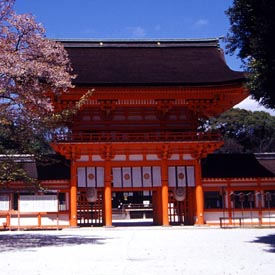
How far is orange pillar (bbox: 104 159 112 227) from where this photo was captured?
26.1 metres

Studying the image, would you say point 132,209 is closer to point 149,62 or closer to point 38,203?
point 149,62

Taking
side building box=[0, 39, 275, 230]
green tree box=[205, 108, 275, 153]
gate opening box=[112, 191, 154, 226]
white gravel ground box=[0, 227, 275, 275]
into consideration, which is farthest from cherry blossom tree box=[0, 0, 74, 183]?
green tree box=[205, 108, 275, 153]

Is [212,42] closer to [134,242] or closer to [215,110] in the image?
[215,110]

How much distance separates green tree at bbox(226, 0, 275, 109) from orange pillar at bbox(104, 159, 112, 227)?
1291 centimetres

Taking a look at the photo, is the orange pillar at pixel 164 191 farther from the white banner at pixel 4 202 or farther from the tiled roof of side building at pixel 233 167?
the white banner at pixel 4 202

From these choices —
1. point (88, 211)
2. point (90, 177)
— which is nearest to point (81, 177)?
point (90, 177)

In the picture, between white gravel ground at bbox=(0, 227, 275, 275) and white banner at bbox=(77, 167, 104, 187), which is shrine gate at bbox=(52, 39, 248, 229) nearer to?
white banner at bbox=(77, 167, 104, 187)

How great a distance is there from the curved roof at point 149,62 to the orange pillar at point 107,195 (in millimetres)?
4638

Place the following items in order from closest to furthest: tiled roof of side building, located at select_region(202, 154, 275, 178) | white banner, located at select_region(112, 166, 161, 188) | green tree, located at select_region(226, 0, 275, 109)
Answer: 1. green tree, located at select_region(226, 0, 275, 109)
2. white banner, located at select_region(112, 166, 161, 188)
3. tiled roof of side building, located at select_region(202, 154, 275, 178)

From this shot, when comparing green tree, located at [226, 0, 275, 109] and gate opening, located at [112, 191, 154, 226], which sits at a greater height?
green tree, located at [226, 0, 275, 109]

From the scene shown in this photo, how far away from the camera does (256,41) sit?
43.3ft

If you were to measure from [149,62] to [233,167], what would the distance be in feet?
26.5

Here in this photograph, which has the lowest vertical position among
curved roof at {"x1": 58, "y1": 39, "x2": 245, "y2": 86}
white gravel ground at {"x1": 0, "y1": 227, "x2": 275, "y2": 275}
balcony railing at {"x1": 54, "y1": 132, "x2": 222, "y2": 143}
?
white gravel ground at {"x1": 0, "y1": 227, "x2": 275, "y2": 275}

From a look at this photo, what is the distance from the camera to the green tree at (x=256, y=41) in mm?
12711
